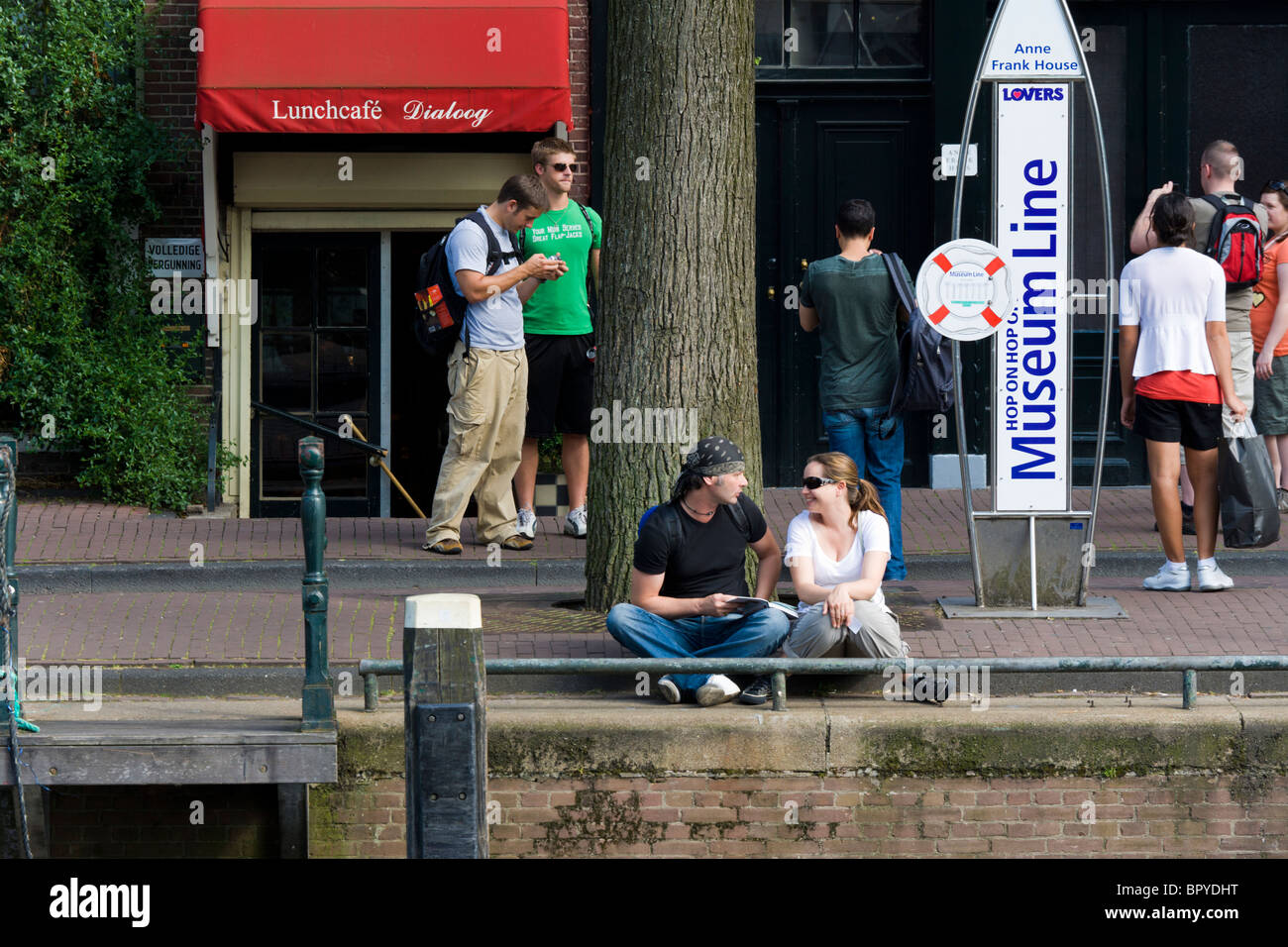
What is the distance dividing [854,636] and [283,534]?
4.55m

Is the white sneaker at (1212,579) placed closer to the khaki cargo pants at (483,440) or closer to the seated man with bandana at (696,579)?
the seated man with bandana at (696,579)

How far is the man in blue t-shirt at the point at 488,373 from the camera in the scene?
371 inches

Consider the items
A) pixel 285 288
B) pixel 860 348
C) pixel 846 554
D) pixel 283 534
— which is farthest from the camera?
pixel 285 288

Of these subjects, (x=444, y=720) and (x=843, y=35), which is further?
(x=843, y=35)

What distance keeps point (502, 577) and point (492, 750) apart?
305 cm

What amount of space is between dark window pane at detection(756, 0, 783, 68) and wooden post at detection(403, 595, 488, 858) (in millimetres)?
8052

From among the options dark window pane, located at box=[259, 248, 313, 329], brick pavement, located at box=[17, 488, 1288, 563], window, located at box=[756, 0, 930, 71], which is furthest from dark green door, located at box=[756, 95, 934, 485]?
dark window pane, located at box=[259, 248, 313, 329]

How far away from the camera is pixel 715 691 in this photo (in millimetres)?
6465

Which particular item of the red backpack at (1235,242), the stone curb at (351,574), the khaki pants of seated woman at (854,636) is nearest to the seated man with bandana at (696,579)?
the khaki pants of seated woman at (854,636)

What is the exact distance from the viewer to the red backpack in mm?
9953

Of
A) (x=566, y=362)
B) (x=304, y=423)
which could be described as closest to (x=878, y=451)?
(x=566, y=362)

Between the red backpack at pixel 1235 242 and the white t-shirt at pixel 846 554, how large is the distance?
13.4 feet

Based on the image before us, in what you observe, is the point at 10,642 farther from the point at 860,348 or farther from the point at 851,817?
the point at 860,348

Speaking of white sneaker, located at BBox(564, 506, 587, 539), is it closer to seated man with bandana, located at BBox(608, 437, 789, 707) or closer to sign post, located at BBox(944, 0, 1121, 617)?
sign post, located at BBox(944, 0, 1121, 617)
